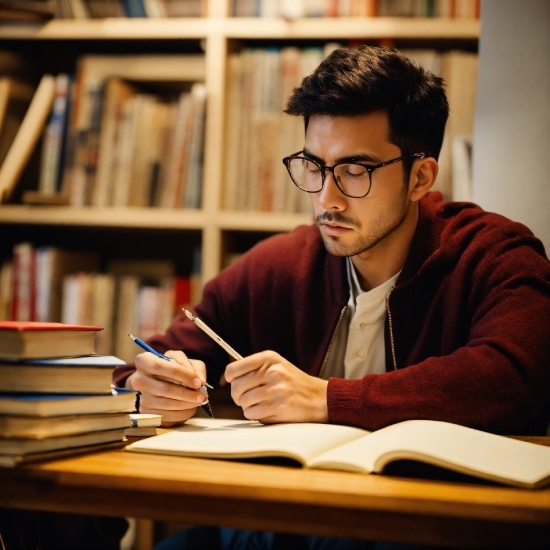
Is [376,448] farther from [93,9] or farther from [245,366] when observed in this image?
[93,9]

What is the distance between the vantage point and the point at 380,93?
1.36m

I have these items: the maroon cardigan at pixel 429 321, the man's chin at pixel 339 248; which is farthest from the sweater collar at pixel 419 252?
the man's chin at pixel 339 248

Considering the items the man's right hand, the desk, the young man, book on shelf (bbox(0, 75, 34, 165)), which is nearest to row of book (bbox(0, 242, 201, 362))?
book on shelf (bbox(0, 75, 34, 165))

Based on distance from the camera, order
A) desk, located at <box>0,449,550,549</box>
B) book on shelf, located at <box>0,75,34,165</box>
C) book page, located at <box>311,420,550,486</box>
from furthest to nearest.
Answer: book on shelf, located at <box>0,75,34,165</box> → book page, located at <box>311,420,550,486</box> → desk, located at <box>0,449,550,549</box>

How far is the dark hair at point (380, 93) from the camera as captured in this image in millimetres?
1343

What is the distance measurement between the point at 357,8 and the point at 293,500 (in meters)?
1.64

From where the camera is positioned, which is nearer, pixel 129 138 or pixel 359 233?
pixel 359 233

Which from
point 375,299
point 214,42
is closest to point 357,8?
point 214,42

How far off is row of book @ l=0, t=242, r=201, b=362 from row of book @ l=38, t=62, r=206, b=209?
0.21 m

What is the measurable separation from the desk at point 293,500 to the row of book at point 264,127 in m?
1.34

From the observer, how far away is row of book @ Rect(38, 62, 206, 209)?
210 centimetres

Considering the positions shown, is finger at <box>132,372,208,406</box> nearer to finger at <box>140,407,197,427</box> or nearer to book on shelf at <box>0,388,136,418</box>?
finger at <box>140,407,197,427</box>

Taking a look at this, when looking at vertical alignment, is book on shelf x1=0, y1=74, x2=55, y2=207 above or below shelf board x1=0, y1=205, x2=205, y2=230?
above

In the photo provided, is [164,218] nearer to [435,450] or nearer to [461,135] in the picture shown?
[461,135]
